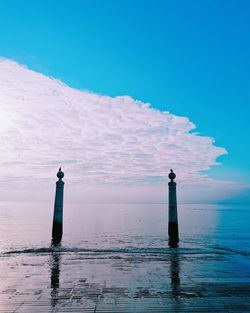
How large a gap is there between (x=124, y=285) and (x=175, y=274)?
2.31m

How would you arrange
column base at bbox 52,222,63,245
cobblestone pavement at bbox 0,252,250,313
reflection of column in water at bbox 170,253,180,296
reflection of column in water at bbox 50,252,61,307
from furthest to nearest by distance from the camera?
column base at bbox 52,222,63,245
reflection of column in water at bbox 170,253,180,296
reflection of column in water at bbox 50,252,61,307
cobblestone pavement at bbox 0,252,250,313

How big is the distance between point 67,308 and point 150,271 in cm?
519

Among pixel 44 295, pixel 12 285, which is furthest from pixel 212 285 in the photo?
pixel 12 285

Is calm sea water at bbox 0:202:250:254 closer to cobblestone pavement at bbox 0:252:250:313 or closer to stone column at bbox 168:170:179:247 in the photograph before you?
stone column at bbox 168:170:179:247

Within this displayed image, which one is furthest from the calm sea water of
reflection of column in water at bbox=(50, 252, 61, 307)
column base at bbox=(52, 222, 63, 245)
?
reflection of column in water at bbox=(50, 252, 61, 307)

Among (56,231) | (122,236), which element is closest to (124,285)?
(56,231)

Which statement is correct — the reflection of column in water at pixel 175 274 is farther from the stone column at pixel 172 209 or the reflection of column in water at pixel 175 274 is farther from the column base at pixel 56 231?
the column base at pixel 56 231

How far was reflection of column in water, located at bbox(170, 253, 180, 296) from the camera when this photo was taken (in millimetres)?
9062

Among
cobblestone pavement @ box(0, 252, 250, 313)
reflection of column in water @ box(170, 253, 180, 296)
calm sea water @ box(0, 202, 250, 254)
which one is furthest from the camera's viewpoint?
calm sea water @ box(0, 202, 250, 254)

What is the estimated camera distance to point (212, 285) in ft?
31.2

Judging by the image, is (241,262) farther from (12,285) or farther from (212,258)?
(12,285)

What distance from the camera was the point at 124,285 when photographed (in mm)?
9625

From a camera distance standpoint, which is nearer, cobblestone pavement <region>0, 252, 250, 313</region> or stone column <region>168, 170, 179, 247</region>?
cobblestone pavement <region>0, 252, 250, 313</region>

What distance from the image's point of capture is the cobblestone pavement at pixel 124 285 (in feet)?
24.3
